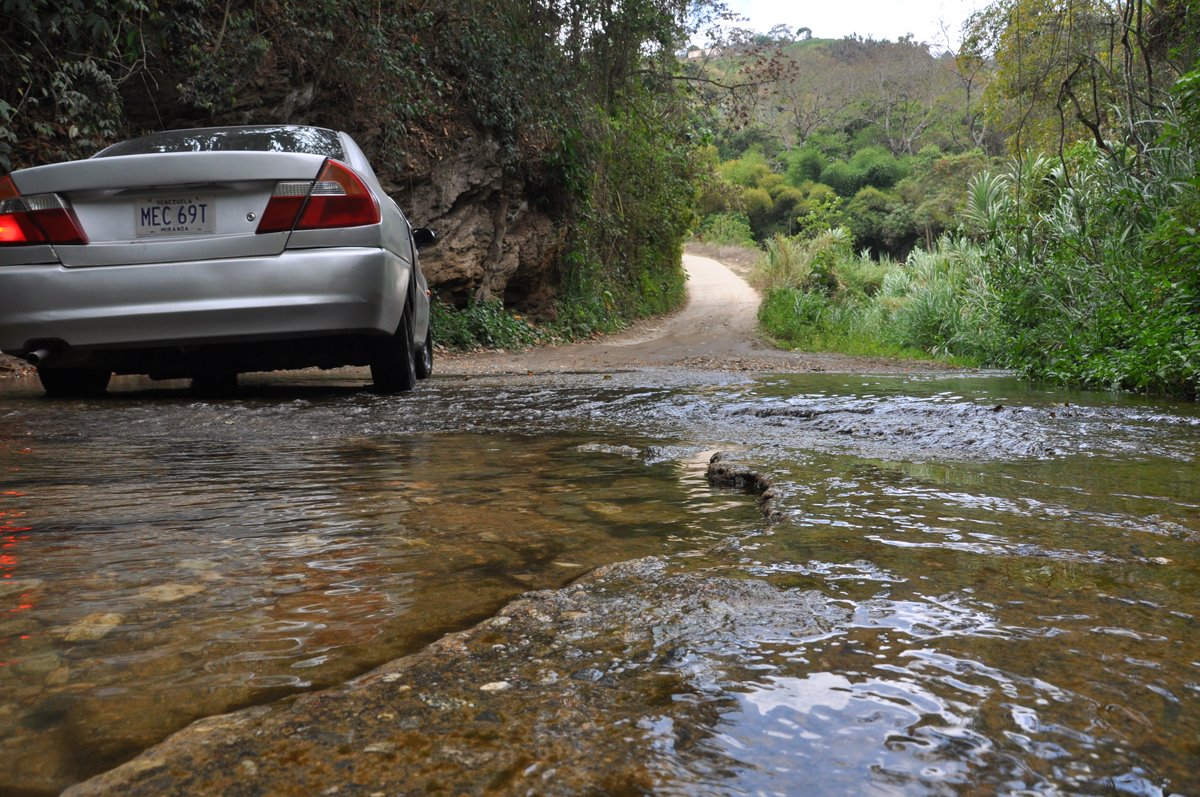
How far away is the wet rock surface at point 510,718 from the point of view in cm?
77

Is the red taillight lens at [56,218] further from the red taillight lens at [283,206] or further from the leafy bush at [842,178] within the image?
the leafy bush at [842,178]

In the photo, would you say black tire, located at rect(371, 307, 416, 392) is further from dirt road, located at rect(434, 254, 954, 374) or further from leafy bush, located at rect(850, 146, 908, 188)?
leafy bush, located at rect(850, 146, 908, 188)

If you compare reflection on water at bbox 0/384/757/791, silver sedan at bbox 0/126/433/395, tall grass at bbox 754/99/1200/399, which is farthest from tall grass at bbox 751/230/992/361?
reflection on water at bbox 0/384/757/791

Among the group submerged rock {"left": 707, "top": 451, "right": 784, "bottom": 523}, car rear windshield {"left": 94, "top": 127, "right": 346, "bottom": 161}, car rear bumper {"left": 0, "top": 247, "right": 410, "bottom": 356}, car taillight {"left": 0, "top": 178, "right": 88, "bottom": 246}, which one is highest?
car rear windshield {"left": 94, "top": 127, "right": 346, "bottom": 161}

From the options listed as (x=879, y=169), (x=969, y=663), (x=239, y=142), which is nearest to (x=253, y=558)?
(x=969, y=663)

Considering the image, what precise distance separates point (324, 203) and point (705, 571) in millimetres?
3273

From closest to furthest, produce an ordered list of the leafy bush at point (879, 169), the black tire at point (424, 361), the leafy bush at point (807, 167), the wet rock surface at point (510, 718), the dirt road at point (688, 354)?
the wet rock surface at point (510, 718) < the black tire at point (424, 361) < the dirt road at point (688, 354) < the leafy bush at point (879, 169) < the leafy bush at point (807, 167)

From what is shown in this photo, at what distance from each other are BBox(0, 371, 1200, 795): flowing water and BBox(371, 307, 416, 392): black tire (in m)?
1.42

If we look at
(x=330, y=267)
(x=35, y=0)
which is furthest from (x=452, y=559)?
(x=35, y=0)

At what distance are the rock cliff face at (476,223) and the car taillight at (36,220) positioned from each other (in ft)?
25.2

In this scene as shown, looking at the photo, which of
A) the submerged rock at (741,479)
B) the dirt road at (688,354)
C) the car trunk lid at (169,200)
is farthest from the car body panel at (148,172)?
the dirt road at (688,354)

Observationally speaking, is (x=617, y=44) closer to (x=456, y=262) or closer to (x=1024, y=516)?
(x=456, y=262)

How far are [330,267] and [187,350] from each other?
977 millimetres

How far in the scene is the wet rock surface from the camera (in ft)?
2.54
